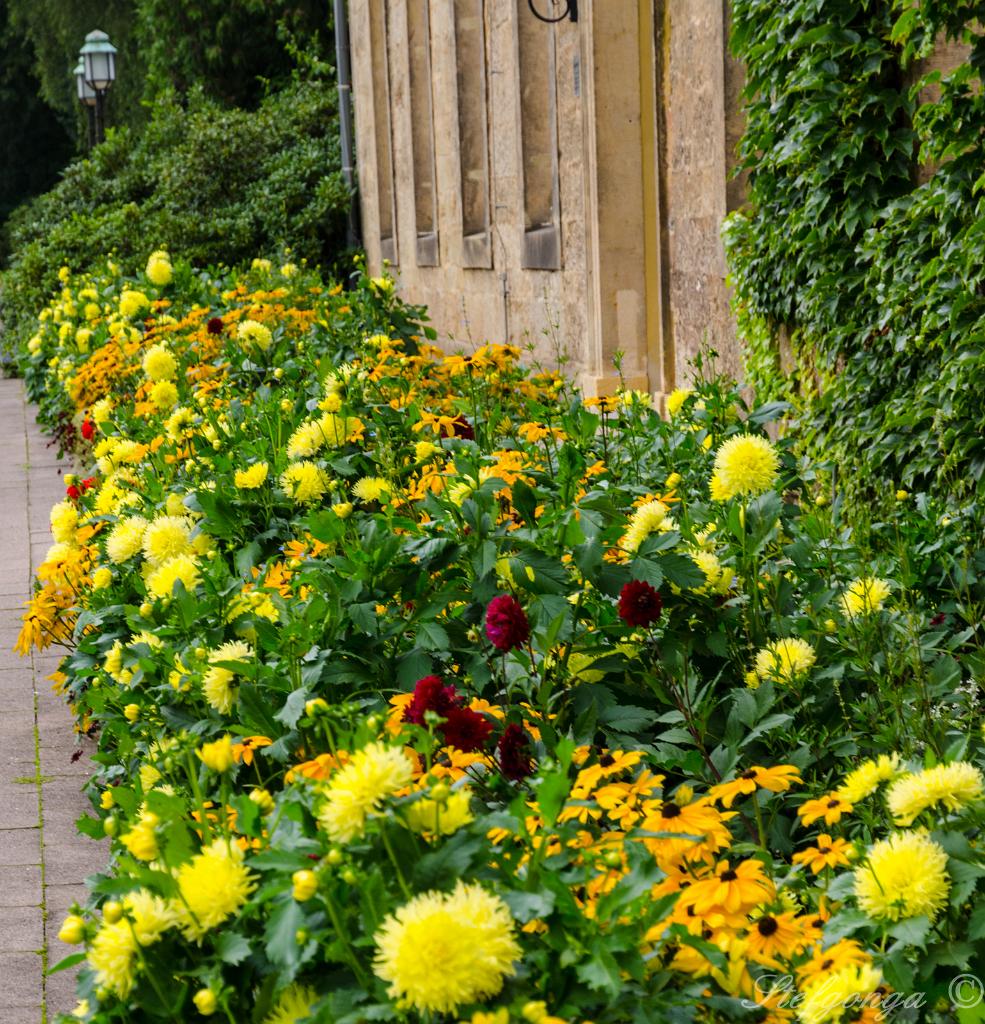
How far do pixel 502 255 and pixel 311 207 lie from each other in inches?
280

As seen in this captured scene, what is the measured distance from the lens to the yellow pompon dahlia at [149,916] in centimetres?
167

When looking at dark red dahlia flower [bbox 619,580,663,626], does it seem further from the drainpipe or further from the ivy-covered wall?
the drainpipe

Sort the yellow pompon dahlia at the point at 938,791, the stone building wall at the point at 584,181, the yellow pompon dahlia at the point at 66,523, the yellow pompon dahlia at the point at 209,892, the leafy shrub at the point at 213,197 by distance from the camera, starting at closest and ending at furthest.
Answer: the yellow pompon dahlia at the point at 209,892, the yellow pompon dahlia at the point at 938,791, the yellow pompon dahlia at the point at 66,523, the stone building wall at the point at 584,181, the leafy shrub at the point at 213,197

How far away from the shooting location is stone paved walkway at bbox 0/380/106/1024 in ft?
10.9

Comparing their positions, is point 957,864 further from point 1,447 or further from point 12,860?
point 1,447

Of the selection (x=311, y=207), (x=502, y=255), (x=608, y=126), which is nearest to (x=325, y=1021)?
(x=608, y=126)

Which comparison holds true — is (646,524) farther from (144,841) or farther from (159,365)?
(159,365)

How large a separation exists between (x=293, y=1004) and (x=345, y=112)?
17.2m

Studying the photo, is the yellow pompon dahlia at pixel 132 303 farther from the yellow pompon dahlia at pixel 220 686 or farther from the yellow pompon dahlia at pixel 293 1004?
the yellow pompon dahlia at pixel 293 1004

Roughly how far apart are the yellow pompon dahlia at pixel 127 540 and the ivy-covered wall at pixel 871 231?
257cm

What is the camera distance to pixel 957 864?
1.79 m

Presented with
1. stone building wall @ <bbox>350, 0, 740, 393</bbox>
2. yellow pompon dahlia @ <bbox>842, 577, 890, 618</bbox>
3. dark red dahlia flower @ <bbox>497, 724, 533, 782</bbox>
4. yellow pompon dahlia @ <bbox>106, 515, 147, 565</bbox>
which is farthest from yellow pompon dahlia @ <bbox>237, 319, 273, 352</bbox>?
dark red dahlia flower @ <bbox>497, 724, 533, 782</bbox>

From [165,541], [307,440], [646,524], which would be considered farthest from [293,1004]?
[307,440]

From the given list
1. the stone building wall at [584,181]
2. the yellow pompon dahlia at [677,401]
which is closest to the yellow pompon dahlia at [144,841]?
the yellow pompon dahlia at [677,401]
